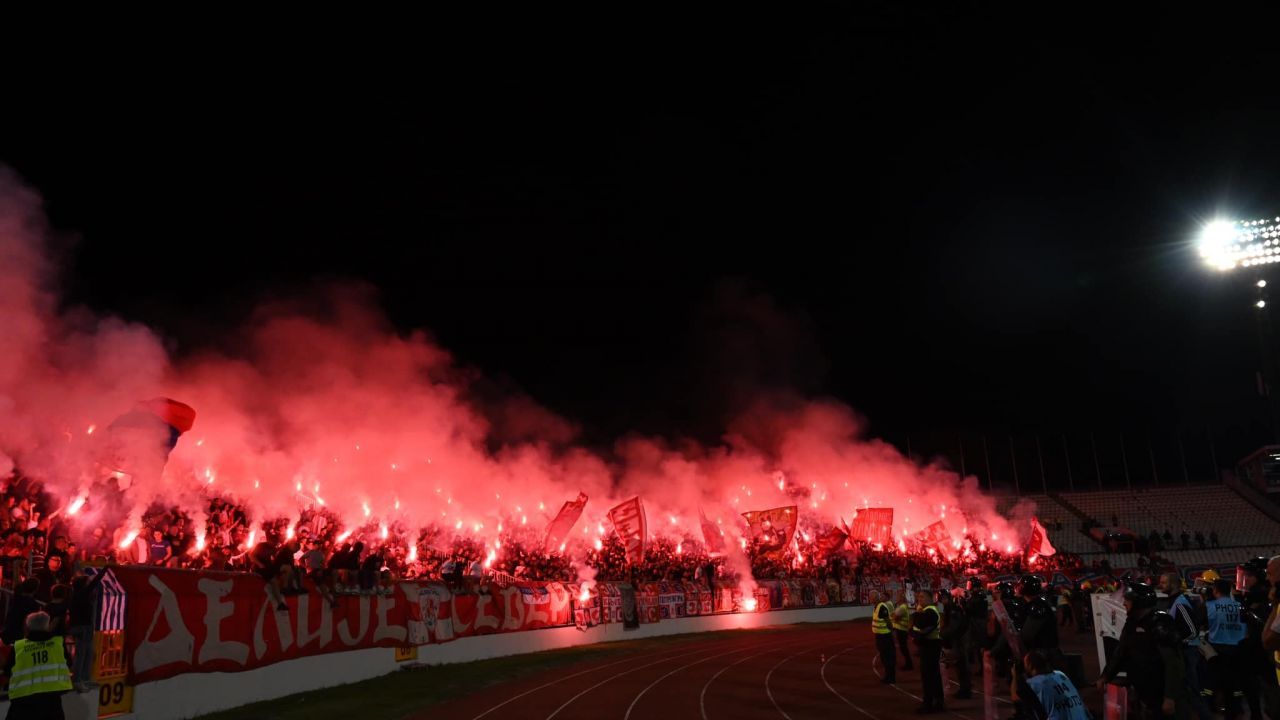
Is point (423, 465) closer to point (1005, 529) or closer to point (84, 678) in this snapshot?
point (84, 678)

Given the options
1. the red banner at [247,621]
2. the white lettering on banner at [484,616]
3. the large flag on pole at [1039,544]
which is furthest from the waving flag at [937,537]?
the red banner at [247,621]

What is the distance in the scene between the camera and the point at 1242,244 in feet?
112

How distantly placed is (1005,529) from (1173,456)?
2244cm

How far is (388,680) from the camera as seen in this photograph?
18.1 metres

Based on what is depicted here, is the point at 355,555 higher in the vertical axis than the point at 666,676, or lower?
higher

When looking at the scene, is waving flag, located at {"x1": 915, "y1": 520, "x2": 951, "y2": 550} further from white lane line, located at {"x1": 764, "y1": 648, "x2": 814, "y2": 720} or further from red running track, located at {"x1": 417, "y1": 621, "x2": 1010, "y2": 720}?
white lane line, located at {"x1": 764, "y1": 648, "x2": 814, "y2": 720}

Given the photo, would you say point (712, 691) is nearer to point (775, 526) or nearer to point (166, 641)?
point (166, 641)

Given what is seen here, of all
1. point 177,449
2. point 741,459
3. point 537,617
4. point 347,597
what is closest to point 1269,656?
point 347,597

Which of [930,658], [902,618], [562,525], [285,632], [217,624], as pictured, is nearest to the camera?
[217,624]

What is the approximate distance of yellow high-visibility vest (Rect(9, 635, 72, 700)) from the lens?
26.8 feet

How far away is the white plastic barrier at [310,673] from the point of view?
37.9 ft

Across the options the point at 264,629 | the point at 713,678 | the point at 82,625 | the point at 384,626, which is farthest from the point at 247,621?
the point at 713,678

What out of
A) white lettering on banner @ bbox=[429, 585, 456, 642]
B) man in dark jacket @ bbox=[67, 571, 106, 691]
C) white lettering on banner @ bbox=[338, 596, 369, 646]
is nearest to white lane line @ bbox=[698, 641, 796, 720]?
white lettering on banner @ bbox=[429, 585, 456, 642]

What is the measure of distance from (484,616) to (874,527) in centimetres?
2899
